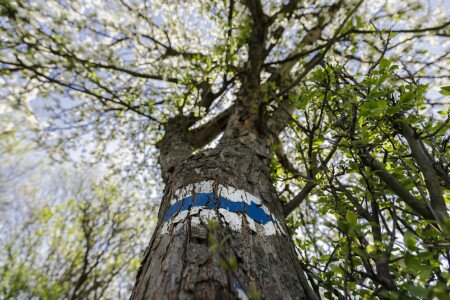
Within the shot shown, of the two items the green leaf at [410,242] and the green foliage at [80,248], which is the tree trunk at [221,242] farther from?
the green foliage at [80,248]

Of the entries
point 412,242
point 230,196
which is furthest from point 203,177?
point 412,242

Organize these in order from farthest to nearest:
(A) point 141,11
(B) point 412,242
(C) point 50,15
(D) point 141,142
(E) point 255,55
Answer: (D) point 141,142 → (A) point 141,11 → (C) point 50,15 → (E) point 255,55 → (B) point 412,242

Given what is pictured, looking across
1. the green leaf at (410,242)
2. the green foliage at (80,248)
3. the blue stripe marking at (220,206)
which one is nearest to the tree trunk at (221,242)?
the blue stripe marking at (220,206)

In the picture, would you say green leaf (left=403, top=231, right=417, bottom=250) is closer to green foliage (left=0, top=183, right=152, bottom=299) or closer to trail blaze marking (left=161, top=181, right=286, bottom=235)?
trail blaze marking (left=161, top=181, right=286, bottom=235)

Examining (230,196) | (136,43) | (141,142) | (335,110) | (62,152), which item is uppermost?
(136,43)

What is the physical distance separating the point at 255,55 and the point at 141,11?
273 centimetres

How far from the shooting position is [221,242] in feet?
2.82

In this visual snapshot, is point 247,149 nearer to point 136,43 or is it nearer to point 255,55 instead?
point 255,55

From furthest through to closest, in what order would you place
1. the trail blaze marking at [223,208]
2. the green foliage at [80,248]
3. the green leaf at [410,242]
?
1. the green foliage at [80,248]
2. the trail blaze marking at [223,208]
3. the green leaf at [410,242]

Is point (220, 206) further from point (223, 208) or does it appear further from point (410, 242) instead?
point (410, 242)

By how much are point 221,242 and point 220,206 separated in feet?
1.68

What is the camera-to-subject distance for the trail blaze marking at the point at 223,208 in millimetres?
1299

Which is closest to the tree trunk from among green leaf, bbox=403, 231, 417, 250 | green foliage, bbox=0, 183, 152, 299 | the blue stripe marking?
the blue stripe marking

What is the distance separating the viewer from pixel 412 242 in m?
0.80
